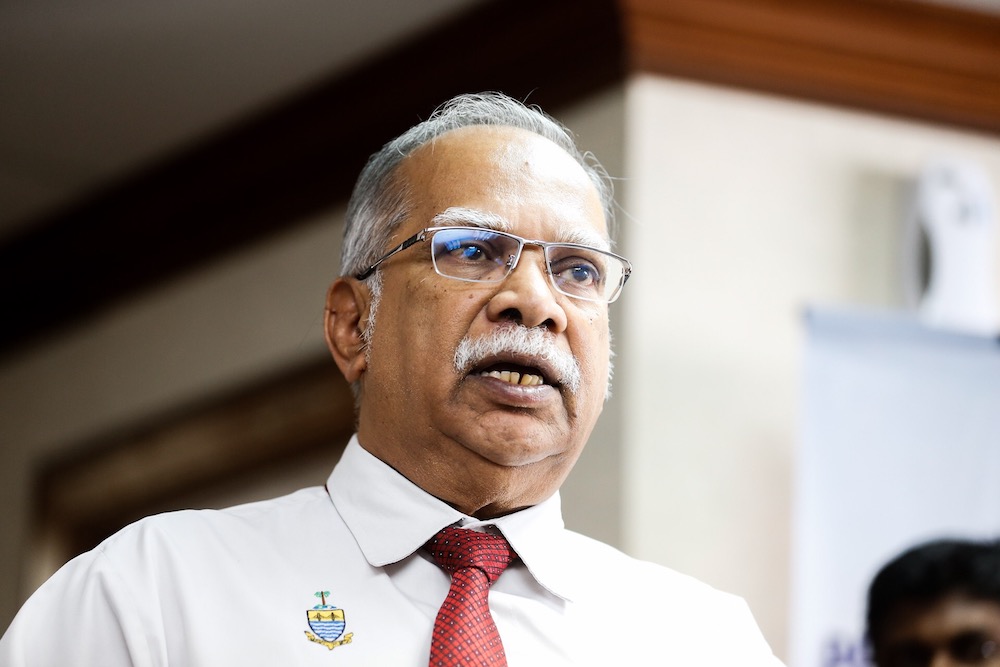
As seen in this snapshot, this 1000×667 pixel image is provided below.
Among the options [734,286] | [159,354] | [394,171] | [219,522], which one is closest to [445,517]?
[219,522]

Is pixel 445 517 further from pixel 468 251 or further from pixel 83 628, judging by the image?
pixel 83 628

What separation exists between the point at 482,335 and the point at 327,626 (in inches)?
15.8

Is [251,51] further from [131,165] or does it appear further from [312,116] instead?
[131,165]

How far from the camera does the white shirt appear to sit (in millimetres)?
1620

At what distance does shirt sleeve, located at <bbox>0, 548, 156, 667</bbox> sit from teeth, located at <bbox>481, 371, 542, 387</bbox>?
1.65 ft

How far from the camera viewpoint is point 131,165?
4.74 meters

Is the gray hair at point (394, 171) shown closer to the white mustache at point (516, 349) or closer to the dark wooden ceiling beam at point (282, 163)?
the white mustache at point (516, 349)

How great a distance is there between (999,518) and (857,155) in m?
1.00

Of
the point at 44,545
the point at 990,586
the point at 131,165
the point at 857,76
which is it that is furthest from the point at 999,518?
the point at 44,545

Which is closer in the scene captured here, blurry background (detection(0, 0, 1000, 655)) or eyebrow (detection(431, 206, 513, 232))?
eyebrow (detection(431, 206, 513, 232))

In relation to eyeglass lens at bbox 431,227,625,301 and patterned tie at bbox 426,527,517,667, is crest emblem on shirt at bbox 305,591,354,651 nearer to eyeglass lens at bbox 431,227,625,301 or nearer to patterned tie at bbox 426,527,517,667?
patterned tie at bbox 426,527,517,667

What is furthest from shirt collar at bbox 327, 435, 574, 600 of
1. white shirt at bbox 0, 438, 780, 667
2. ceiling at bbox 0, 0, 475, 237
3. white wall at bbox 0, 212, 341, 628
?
white wall at bbox 0, 212, 341, 628

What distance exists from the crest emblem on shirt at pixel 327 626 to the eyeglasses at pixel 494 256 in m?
0.45

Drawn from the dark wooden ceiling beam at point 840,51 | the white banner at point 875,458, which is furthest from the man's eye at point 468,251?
the dark wooden ceiling beam at point 840,51
